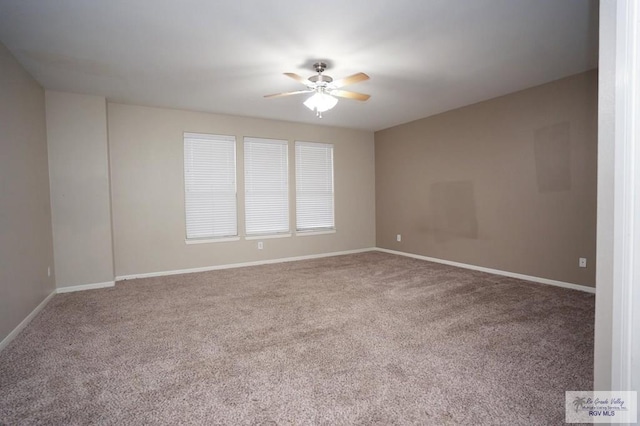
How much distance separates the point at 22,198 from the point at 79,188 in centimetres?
109

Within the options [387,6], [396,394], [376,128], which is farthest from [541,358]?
[376,128]

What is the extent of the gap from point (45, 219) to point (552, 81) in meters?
6.50

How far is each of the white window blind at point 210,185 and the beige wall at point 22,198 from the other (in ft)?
5.79

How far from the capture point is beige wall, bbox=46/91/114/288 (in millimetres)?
4004

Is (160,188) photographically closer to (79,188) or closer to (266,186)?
(79,188)

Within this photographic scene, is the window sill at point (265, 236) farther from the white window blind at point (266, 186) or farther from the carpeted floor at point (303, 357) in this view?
the carpeted floor at point (303, 357)

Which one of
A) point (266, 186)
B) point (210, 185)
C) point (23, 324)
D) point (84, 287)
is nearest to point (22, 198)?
point (23, 324)

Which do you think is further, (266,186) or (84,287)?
(266,186)

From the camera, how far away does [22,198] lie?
10.1ft

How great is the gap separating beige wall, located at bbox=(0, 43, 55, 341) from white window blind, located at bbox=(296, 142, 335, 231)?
12.1ft

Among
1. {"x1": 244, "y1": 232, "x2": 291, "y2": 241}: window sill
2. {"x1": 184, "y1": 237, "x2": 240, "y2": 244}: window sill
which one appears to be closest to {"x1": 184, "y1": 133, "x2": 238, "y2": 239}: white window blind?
{"x1": 184, "y1": 237, "x2": 240, "y2": 244}: window sill

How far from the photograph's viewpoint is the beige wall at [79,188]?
13.1ft

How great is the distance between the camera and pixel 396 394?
186cm

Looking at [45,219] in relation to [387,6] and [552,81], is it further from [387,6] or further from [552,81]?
[552,81]
